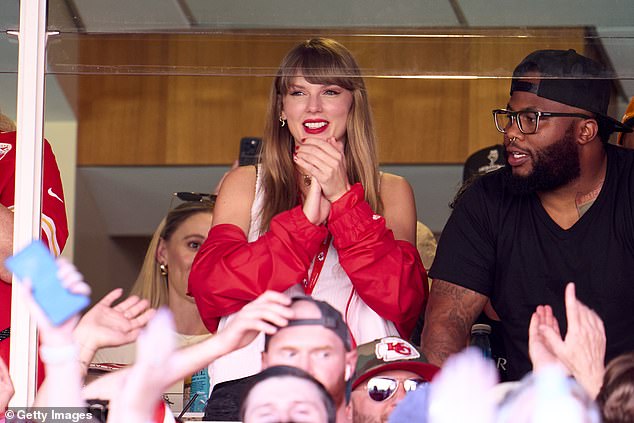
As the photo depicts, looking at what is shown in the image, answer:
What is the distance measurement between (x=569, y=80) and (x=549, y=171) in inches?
15.1

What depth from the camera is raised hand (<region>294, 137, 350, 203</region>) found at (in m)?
2.49

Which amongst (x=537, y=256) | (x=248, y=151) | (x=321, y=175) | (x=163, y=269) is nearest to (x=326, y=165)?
(x=321, y=175)

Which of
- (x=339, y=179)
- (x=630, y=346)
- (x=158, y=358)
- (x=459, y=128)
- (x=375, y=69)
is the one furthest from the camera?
(x=459, y=128)

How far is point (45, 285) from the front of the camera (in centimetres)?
181

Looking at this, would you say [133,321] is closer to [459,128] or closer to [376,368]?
[376,368]

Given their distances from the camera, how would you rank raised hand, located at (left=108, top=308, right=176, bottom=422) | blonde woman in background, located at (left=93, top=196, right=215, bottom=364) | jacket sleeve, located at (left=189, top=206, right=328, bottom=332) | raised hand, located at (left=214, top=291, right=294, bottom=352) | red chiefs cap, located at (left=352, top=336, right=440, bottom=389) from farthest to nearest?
blonde woman in background, located at (left=93, top=196, right=215, bottom=364)
jacket sleeve, located at (left=189, top=206, right=328, bottom=332)
red chiefs cap, located at (left=352, top=336, right=440, bottom=389)
raised hand, located at (left=214, top=291, right=294, bottom=352)
raised hand, located at (left=108, top=308, right=176, bottom=422)

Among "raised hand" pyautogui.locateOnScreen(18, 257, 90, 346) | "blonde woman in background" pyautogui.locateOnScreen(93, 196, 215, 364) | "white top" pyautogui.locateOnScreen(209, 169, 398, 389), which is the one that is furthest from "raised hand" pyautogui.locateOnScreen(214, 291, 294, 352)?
"blonde woman in background" pyautogui.locateOnScreen(93, 196, 215, 364)

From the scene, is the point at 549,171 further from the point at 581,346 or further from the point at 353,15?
the point at 581,346

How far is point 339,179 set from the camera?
2496 millimetres

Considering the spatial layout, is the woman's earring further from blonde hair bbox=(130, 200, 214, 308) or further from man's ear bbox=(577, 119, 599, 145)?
man's ear bbox=(577, 119, 599, 145)

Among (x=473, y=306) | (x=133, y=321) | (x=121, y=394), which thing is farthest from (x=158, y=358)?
(x=473, y=306)

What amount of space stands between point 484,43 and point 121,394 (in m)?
0.96

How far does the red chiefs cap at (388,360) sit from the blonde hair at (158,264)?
1518 mm

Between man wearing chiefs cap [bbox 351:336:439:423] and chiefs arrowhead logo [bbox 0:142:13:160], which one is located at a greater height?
chiefs arrowhead logo [bbox 0:142:13:160]
